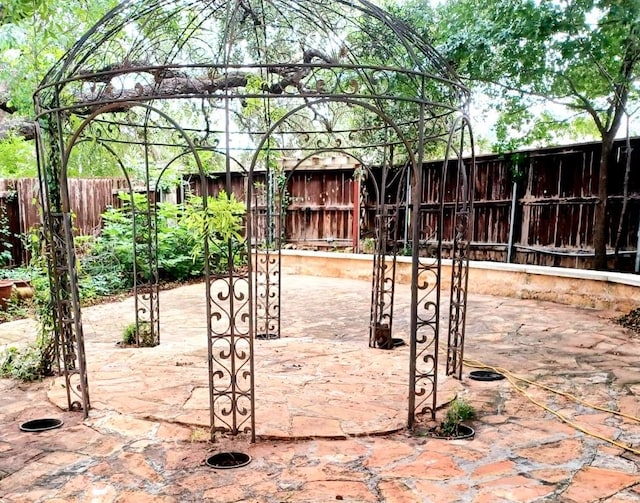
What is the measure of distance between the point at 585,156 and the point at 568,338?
12.6 feet

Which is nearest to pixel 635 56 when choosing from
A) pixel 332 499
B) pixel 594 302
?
pixel 594 302

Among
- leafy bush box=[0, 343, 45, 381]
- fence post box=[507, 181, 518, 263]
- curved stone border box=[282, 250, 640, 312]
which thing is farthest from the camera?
fence post box=[507, 181, 518, 263]

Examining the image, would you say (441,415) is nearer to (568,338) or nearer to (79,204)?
(568,338)

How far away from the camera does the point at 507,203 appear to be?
8820 millimetres

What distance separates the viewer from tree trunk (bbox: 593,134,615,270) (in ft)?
23.7

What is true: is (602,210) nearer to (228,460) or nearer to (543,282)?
(543,282)

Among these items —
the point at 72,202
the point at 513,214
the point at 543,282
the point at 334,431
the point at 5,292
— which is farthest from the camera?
the point at 72,202

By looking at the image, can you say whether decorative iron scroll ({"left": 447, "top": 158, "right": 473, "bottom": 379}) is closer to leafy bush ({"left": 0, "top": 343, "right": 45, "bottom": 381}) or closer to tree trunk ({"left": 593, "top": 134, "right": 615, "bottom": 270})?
leafy bush ({"left": 0, "top": 343, "right": 45, "bottom": 381})

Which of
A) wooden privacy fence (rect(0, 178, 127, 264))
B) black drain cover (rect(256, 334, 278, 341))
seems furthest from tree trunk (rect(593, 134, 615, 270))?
wooden privacy fence (rect(0, 178, 127, 264))

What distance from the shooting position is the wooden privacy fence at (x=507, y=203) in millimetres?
7453

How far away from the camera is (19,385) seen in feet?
12.8

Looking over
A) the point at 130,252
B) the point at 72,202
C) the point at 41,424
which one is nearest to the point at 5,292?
the point at 130,252

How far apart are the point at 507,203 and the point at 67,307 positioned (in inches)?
290

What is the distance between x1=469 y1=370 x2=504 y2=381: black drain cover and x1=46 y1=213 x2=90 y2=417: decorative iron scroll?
288cm
